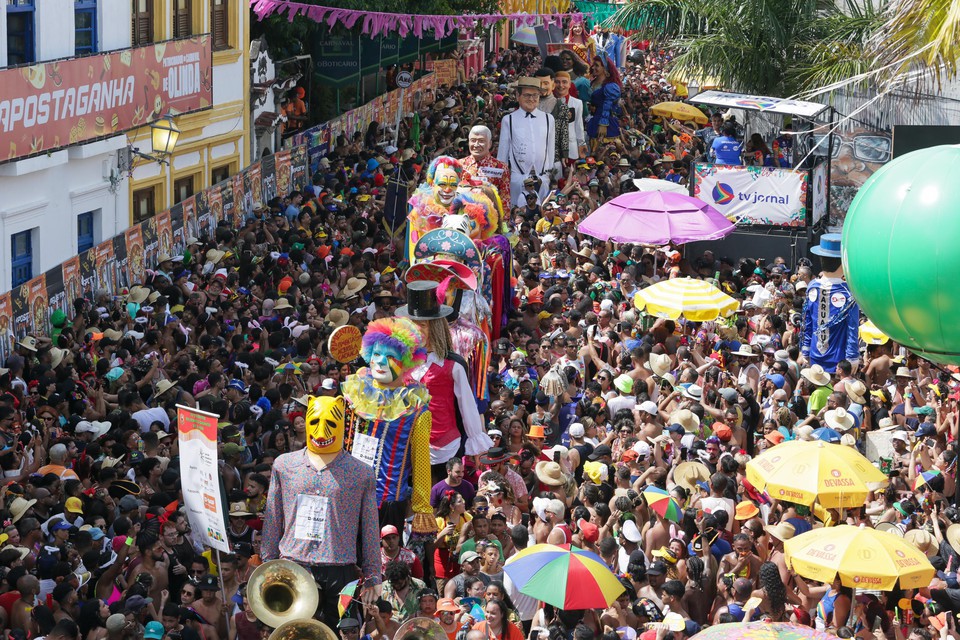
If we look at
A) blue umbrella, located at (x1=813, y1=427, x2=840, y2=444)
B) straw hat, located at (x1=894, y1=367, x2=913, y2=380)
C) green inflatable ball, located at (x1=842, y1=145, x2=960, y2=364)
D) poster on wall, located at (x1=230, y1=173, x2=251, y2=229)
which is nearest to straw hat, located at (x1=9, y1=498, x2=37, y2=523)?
green inflatable ball, located at (x1=842, y1=145, x2=960, y2=364)

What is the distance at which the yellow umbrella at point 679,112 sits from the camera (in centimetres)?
3016

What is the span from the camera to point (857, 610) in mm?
9711

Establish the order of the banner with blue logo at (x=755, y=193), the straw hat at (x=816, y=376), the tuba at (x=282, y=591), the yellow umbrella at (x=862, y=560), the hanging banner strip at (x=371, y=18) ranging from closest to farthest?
the tuba at (x=282, y=591), the yellow umbrella at (x=862, y=560), the straw hat at (x=816, y=376), the banner with blue logo at (x=755, y=193), the hanging banner strip at (x=371, y=18)

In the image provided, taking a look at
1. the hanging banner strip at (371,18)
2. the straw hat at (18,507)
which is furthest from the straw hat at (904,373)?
the hanging banner strip at (371,18)

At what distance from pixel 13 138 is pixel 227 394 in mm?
5502

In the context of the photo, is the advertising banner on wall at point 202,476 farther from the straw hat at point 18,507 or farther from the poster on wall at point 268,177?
the poster on wall at point 268,177

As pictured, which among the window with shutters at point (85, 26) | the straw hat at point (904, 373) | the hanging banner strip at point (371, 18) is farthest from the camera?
the hanging banner strip at point (371, 18)

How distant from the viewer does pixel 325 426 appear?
9297mm

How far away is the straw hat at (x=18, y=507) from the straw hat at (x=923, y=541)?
5.86 metres

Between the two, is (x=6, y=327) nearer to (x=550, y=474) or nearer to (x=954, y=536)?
(x=550, y=474)

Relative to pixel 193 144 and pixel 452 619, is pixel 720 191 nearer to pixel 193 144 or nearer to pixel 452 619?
pixel 193 144

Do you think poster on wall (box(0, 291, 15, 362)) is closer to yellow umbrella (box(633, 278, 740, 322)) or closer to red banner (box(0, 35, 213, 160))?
red banner (box(0, 35, 213, 160))

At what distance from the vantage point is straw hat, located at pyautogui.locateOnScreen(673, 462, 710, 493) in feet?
37.7

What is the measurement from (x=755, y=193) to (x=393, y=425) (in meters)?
11.3
